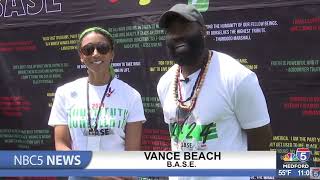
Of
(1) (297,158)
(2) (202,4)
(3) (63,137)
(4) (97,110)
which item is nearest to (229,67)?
(4) (97,110)

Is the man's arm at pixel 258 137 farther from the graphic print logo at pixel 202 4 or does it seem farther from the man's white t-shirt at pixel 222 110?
the graphic print logo at pixel 202 4

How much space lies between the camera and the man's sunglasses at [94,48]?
2.69 meters

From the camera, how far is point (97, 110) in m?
2.65

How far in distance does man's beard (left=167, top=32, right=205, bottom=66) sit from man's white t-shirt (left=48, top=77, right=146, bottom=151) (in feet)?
1.62

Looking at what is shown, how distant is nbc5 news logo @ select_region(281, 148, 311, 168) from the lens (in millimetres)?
3252

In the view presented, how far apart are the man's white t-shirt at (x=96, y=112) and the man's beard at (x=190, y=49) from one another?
0.49 m

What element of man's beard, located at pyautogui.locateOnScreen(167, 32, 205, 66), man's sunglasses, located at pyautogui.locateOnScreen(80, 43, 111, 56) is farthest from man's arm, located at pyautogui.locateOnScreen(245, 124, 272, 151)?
man's sunglasses, located at pyautogui.locateOnScreen(80, 43, 111, 56)

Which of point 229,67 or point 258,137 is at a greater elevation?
point 229,67

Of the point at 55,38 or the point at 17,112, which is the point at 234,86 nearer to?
the point at 55,38

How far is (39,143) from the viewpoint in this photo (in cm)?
445

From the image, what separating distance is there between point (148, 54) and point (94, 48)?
120cm

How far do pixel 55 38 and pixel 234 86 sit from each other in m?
2.53

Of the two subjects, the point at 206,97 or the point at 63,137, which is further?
the point at 63,137

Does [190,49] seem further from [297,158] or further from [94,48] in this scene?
[297,158]
